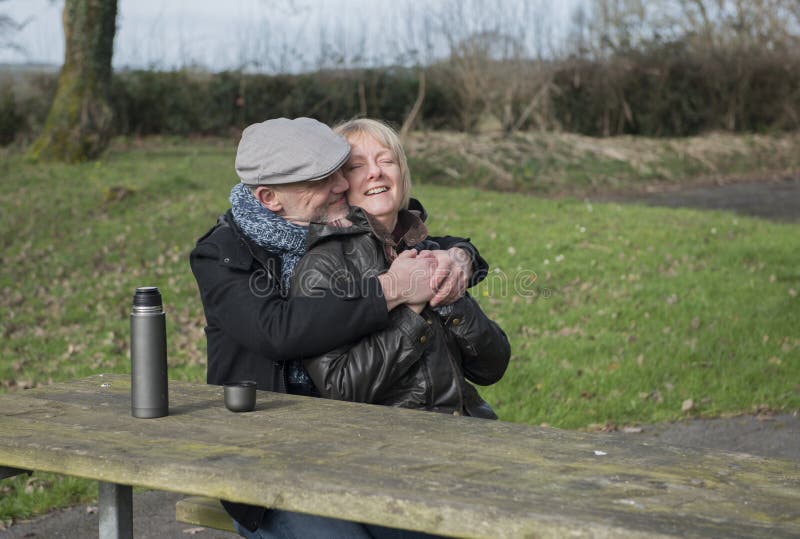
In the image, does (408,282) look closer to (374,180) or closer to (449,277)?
(449,277)

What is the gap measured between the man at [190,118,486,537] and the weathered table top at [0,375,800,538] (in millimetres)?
236

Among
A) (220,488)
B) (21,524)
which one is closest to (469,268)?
(220,488)

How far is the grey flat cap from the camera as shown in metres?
3.30

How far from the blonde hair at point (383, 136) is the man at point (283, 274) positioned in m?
0.15

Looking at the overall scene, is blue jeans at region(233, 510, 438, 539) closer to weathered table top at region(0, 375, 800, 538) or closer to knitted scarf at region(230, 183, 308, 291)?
weathered table top at region(0, 375, 800, 538)

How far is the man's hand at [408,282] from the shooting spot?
10.2 ft

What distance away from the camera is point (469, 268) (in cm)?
345

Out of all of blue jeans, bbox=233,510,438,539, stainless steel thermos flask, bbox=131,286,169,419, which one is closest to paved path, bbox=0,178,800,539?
blue jeans, bbox=233,510,438,539

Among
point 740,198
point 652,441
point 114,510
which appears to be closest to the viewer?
point 114,510

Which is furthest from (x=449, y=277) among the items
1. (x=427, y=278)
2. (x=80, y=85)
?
(x=80, y=85)

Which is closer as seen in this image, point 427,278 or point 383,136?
point 427,278

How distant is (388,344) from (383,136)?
821 millimetres

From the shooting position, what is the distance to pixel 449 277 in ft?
10.7

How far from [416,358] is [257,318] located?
1.63ft
